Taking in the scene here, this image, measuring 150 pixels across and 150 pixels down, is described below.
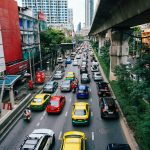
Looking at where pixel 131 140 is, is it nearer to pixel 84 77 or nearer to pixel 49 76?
pixel 84 77

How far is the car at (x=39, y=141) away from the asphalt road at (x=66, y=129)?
966mm

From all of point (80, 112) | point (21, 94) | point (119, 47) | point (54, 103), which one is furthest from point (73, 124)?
point (119, 47)

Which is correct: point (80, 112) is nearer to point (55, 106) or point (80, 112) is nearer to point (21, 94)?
point (55, 106)

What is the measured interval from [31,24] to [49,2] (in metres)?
158

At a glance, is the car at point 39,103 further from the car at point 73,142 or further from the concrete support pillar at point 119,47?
the concrete support pillar at point 119,47

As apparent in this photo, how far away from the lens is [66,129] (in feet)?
65.9

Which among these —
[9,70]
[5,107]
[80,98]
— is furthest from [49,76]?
[5,107]

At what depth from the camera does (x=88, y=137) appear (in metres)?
18.4

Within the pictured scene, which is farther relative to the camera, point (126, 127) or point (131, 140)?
point (126, 127)

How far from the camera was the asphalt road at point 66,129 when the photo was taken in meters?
17.6

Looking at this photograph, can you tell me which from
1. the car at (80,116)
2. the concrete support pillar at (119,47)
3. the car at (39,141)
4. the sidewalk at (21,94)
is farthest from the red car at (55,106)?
the concrete support pillar at (119,47)

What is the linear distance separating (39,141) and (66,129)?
5.48 meters

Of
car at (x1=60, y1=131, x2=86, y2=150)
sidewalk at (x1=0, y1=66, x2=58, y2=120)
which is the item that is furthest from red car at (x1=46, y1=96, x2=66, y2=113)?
car at (x1=60, y1=131, x2=86, y2=150)

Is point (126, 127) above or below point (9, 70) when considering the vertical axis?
below
